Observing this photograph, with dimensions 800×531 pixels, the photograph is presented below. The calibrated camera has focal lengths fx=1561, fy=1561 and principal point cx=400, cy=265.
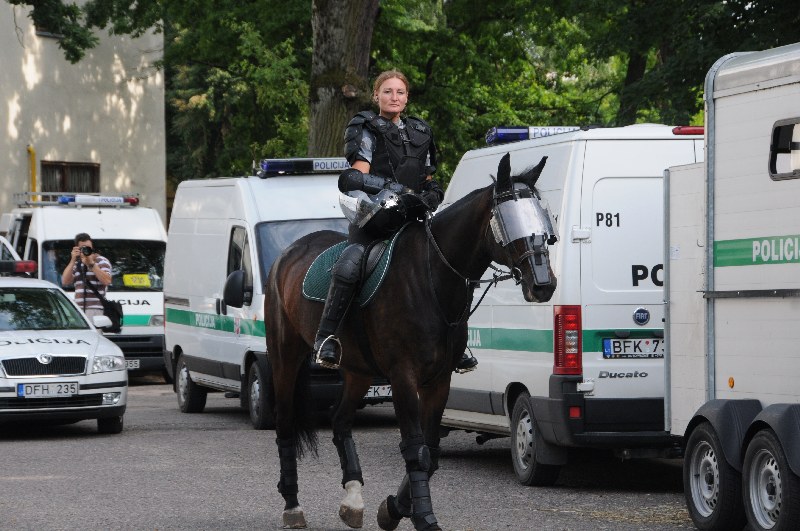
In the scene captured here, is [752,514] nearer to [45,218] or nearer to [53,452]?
[53,452]

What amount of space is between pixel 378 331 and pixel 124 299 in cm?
1497

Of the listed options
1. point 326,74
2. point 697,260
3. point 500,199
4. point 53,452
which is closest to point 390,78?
point 500,199

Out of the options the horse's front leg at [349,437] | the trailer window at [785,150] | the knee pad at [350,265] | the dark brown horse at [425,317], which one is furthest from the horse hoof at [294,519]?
the trailer window at [785,150]

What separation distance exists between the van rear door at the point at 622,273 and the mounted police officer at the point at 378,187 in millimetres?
1634

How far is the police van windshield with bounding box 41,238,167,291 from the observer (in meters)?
23.7

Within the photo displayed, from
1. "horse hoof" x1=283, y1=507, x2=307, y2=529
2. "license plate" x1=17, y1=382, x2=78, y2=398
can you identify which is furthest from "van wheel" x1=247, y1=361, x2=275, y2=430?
"horse hoof" x1=283, y1=507, x2=307, y2=529

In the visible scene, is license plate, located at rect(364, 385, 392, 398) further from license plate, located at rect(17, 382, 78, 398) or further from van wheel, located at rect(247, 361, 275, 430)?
license plate, located at rect(17, 382, 78, 398)

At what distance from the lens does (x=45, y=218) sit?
79.1 feet

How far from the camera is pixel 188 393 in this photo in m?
18.8

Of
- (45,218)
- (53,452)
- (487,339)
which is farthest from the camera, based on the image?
(45,218)

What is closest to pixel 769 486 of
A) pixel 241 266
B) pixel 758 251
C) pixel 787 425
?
pixel 787 425

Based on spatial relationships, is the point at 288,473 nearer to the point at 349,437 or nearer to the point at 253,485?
the point at 349,437

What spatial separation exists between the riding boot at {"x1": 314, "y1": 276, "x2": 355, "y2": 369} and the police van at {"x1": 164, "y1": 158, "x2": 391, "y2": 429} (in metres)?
5.87

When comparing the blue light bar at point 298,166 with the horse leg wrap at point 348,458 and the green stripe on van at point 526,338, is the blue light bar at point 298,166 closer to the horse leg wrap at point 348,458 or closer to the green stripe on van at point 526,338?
the green stripe on van at point 526,338
